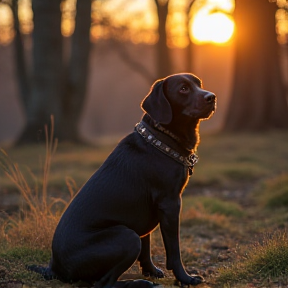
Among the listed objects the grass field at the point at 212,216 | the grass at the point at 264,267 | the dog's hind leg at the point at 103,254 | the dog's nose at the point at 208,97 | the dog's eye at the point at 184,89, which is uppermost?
the dog's eye at the point at 184,89

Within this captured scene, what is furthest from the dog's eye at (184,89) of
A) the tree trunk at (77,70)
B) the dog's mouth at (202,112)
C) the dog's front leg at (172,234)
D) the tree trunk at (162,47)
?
the tree trunk at (162,47)

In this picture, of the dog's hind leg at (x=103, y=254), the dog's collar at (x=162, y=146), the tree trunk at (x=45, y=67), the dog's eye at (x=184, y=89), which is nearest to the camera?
the dog's hind leg at (x=103, y=254)

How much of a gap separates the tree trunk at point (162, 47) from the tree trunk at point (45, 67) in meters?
6.50

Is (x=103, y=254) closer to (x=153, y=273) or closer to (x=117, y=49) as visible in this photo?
(x=153, y=273)

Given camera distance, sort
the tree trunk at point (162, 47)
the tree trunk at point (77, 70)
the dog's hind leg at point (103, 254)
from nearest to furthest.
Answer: the dog's hind leg at point (103, 254), the tree trunk at point (77, 70), the tree trunk at point (162, 47)

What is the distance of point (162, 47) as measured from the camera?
21609mm

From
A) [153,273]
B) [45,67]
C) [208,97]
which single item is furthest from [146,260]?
[45,67]

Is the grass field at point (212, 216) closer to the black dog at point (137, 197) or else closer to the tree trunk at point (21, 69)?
the black dog at point (137, 197)

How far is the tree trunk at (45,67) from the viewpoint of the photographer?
47.6 ft

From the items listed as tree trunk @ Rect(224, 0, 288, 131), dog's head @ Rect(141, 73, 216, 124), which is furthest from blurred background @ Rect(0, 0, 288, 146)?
dog's head @ Rect(141, 73, 216, 124)

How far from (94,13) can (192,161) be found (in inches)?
679

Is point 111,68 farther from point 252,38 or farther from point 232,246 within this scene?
point 232,246

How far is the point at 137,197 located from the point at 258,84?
15290 mm

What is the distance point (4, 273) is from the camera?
14.1 feet
